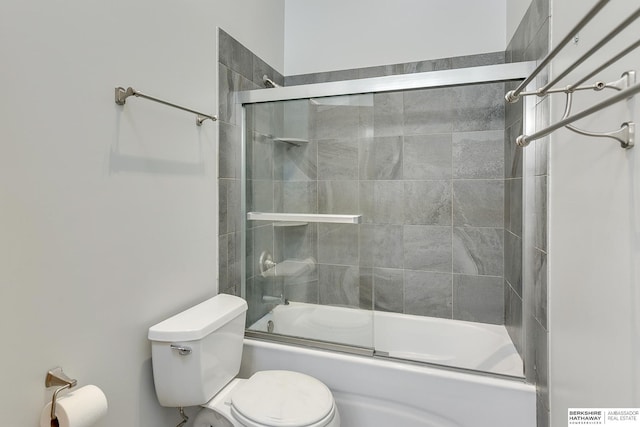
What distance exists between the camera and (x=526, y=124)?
1.44 m

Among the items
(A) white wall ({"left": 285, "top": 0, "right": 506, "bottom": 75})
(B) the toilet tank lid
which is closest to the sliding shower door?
(A) white wall ({"left": 285, "top": 0, "right": 506, "bottom": 75})

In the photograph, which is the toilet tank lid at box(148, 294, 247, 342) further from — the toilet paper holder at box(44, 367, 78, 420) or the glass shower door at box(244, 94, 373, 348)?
the glass shower door at box(244, 94, 373, 348)

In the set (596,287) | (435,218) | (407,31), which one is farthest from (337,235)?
(407,31)

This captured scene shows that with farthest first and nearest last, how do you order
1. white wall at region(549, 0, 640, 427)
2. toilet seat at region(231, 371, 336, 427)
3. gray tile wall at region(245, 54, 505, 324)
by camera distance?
gray tile wall at region(245, 54, 505, 324)
toilet seat at region(231, 371, 336, 427)
white wall at region(549, 0, 640, 427)

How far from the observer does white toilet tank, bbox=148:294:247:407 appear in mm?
1214

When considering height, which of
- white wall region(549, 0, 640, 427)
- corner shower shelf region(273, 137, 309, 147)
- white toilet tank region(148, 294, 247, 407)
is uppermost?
corner shower shelf region(273, 137, 309, 147)

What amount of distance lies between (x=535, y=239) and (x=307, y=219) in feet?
3.41

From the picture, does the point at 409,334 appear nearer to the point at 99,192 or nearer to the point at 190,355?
the point at 190,355

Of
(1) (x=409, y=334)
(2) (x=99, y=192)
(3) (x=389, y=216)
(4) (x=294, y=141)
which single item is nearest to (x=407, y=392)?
(1) (x=409, y=334)

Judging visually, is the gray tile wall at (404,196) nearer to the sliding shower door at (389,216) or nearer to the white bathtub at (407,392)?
the sliding shower door at (389,216)

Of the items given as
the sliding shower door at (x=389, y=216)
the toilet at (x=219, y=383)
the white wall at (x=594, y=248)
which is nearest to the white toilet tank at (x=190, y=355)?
the toilet at (x=219, y=383)

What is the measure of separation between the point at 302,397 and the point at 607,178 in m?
1.26

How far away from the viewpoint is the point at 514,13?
1.80 m

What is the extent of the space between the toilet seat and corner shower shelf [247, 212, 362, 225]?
0.75 meters
